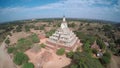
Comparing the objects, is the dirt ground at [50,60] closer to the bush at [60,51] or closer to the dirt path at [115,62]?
the bush at [60,51]

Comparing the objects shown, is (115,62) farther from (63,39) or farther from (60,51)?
(63,39)

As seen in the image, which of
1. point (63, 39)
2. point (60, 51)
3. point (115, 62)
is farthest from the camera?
point (63, 39)

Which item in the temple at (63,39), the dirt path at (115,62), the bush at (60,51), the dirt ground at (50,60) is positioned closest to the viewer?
the dirt ground at (50,60)

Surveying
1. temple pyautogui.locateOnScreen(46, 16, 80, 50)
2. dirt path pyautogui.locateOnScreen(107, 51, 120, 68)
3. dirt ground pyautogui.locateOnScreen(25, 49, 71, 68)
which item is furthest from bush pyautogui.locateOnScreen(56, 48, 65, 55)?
dirt path pyautogui.locateOnScreen(107, 51, 120, 68)

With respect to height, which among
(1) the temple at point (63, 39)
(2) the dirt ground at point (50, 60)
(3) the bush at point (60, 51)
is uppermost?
(1) the temple at point (63, 39)

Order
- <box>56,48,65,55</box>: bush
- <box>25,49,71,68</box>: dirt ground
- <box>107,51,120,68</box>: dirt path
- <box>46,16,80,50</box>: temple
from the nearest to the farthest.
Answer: <box>25,49,71,68</box>: dirt ground
<box>107,51,120,68</box>: dirt path
<box>56,48,65,55</box>: bush
<box>46,16,80,50</box>: temple

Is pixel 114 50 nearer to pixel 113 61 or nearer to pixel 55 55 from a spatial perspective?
pixel 113 61

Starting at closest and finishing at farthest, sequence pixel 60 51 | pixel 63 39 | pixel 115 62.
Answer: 1. pixel 115 62
2. pixel 60 51
3. pixel 63 39

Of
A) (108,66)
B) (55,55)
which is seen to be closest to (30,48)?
(55,55)

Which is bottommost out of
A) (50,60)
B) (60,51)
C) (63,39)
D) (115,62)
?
(115,62)

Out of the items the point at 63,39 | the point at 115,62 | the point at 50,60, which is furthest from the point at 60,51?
the point at 115,62

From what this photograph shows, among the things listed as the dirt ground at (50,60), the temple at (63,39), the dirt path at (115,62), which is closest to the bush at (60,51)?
the dirt ground at (50,60)

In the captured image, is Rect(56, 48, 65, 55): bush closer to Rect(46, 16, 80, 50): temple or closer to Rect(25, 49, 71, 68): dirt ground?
Rect(25, 49, 71, 68): dirt ground
